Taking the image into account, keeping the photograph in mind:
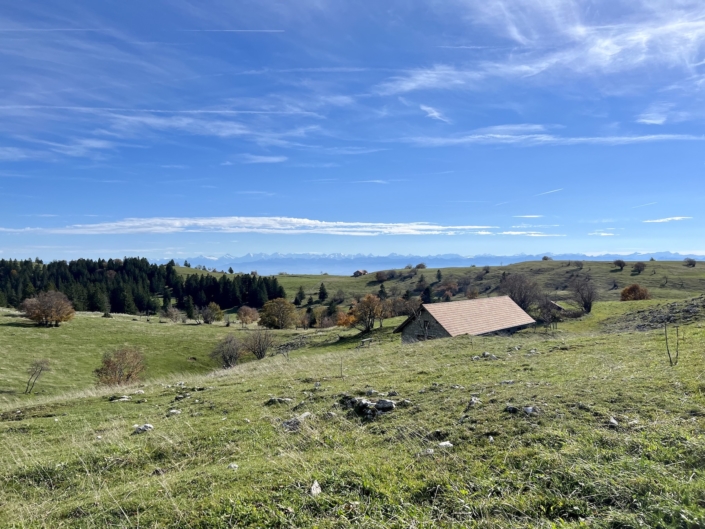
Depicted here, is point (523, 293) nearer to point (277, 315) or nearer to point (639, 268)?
point (277, 315)

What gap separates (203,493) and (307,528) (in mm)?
2410

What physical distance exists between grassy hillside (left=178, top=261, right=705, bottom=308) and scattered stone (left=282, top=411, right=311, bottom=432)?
109 meters

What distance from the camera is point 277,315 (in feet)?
326

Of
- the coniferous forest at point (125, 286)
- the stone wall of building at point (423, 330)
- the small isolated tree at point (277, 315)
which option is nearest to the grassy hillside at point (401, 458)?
the stone wall of building at point (423, 330)

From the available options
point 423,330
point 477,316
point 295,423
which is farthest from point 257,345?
point 295,423

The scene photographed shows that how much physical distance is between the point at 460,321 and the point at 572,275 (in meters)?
127

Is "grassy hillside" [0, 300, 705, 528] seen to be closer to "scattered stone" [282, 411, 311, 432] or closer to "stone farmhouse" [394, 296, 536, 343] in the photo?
"scattered stone" [282, 411, 311, 432]

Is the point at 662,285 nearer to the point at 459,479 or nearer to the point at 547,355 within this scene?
the point at 547,355

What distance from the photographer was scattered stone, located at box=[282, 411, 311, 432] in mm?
10094

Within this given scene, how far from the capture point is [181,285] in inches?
6752

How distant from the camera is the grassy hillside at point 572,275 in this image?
116 metres

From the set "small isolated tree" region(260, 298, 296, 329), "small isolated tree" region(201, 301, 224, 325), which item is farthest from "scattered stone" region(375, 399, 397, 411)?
"small isolated tree" region(201, 301, 224, 325)

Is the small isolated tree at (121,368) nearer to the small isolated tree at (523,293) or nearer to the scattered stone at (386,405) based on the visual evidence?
the scattered stone at (386,405)

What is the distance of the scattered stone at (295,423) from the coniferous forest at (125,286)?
135 meters
